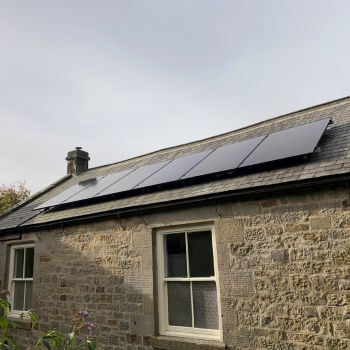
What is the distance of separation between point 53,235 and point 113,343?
288 centimetres

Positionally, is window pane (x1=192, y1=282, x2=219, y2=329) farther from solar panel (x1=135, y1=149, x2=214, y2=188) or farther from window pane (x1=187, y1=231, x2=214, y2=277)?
solar panel (x1=135, y1=149, x2=214, y2=188)

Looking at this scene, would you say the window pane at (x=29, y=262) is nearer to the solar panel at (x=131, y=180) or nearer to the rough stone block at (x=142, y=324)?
the solar panel at (x=131, y=180)

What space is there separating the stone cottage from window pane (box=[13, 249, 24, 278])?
30 cm

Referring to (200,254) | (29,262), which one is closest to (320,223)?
(200,254)

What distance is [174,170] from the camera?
6.96 meters

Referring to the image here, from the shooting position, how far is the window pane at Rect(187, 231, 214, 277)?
5352 millimetres

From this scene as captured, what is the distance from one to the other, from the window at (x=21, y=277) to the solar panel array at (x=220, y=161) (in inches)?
56.9

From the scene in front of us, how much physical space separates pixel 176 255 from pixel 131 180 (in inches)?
96.1

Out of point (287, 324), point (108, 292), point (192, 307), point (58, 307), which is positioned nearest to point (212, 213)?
point (192, 307)

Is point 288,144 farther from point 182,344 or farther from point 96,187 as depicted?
point 96,187

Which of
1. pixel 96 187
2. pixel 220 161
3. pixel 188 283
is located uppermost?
pixel 96 187

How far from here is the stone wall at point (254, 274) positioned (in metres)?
4.20

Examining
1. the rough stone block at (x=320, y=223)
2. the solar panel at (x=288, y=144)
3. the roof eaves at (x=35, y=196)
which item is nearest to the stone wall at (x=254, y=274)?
the rough stone block at (x=320, y=223)

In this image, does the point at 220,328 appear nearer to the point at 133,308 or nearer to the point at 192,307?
the point at 192,307
